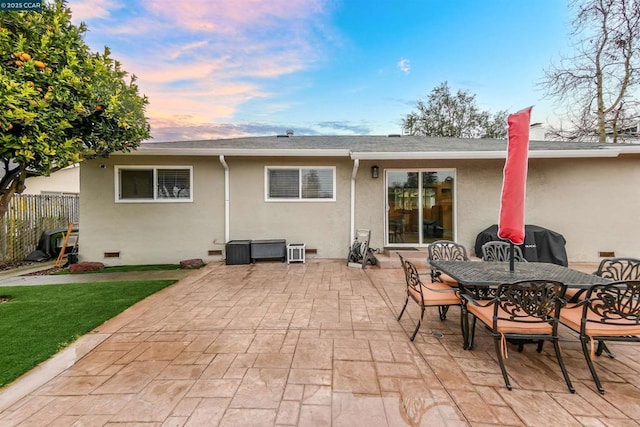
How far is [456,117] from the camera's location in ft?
66.8

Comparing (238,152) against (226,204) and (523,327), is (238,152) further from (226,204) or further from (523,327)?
(523,327)

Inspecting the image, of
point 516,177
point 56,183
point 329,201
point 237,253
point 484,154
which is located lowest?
point 237,253

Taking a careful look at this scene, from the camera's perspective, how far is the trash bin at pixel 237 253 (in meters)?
6.81

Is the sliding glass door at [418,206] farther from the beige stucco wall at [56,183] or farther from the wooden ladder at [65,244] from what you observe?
the beige stucco wall at [56,183]

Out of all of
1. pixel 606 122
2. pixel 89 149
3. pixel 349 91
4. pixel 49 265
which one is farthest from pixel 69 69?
pixel 606 122

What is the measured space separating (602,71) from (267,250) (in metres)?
16.3

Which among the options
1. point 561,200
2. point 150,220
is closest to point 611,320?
point 561,200

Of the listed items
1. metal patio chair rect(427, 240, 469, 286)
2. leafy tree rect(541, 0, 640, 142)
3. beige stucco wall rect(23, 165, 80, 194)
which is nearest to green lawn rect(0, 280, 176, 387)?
metal patio chair rect(427, 240, 469, 286)

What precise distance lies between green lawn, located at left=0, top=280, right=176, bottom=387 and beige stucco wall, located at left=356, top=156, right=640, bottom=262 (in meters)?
5.36

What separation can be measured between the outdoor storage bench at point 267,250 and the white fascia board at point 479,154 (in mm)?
2936

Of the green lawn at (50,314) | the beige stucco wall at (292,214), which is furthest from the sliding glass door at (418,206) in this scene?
the green lawn at (50,314)

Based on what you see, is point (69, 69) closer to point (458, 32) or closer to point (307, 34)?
point (307, 34)

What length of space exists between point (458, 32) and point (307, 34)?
5.48m

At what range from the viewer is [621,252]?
6895 millimetres
